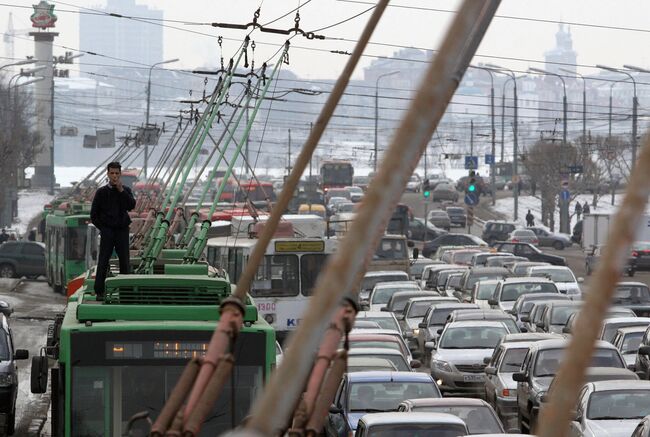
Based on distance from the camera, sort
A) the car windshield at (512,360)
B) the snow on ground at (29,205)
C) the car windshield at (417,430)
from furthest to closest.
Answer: the snow on ground at (29,205) → the car windshield at (512,360) → the car windshield at (417,430)

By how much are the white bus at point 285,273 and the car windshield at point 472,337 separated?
12.6ft

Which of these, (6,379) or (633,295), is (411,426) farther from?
(633,295)

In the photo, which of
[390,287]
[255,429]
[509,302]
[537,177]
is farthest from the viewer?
[537,177]

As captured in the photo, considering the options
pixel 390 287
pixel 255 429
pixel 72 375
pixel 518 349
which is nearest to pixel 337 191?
pixel 390 287

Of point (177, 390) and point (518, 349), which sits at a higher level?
point (177, 390)

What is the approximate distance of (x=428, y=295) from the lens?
34969 millimetres

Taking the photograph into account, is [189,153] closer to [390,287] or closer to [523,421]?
[523,421]

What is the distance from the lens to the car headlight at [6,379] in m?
20.0

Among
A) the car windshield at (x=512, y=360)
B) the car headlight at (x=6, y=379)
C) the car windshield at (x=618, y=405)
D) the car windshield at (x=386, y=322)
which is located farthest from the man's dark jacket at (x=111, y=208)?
the car windshield at (x=386, y=322)

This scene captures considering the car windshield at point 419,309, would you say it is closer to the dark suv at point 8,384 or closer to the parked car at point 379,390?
the dark suv at point 8,384

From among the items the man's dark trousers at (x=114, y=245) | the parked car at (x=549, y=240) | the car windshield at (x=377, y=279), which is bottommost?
the parked car at (x=549, y=240)

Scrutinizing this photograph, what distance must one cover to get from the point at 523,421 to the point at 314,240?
A: 378 inches

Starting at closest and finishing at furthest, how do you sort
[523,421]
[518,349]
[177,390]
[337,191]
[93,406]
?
1. [177,390]
2. [93,406]
3. [523,421]
4. [518,349]
5. [337,191]

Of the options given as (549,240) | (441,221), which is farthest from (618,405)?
(441,221)
